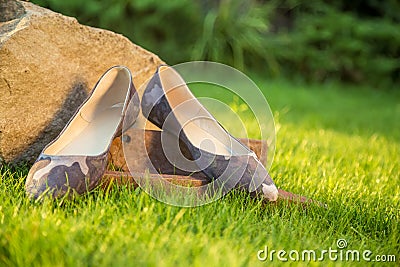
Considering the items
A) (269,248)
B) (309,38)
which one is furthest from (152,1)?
(269,248)

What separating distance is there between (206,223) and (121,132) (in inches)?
22.9

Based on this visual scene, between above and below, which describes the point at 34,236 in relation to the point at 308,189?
above

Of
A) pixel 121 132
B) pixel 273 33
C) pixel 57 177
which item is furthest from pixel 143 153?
pixel 273 33

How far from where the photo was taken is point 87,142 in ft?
6.45

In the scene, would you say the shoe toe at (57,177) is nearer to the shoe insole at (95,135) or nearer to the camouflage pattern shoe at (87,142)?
the camouflage pattern shoe at (87,142)

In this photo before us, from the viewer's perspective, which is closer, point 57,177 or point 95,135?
point 57,177

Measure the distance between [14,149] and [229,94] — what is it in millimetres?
2845

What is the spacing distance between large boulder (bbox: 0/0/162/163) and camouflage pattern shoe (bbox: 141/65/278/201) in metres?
0.28

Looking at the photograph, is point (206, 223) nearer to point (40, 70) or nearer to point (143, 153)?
point (143, 153)

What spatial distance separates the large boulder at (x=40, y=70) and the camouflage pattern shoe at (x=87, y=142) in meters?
0.13

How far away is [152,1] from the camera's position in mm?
5781

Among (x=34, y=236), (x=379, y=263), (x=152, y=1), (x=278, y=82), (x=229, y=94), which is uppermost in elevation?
A: (x=34, y=236)

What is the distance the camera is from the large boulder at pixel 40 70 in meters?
1.97

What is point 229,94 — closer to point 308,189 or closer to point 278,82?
point 278,82
